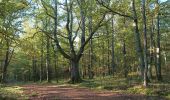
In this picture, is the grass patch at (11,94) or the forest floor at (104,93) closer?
the grass patch at (11,94)

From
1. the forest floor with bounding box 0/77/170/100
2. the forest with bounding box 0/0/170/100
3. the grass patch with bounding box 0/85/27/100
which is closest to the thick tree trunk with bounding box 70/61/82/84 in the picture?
the forest with bounding box 0/0/170/100

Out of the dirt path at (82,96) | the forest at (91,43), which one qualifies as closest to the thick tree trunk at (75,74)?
the forest at (91,43)

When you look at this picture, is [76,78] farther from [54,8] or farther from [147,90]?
[147,90]

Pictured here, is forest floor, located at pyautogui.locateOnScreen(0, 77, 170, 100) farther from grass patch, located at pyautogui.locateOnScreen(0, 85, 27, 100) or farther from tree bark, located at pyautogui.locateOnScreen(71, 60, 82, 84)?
tree bark, located at pyautogui.locateOnScreen(71, 60, 82, 84)

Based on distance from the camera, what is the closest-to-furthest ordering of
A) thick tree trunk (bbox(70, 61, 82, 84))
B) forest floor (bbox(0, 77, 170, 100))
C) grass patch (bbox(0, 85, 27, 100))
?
grass patch (bbox(0, 85, 27, 100)) < forest floor (bbox(0, 77, 170, 100)) < thick tree trunk (bbox(70, 61, 82, 84))

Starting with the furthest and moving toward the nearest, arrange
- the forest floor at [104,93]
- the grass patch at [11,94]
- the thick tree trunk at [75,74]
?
1. the thick tree trunk at [75,74]
2. the forest floor at [104,93]
3. the grass patch at [11,94]

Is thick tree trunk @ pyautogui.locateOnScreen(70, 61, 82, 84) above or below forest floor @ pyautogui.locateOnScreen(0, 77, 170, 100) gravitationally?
above

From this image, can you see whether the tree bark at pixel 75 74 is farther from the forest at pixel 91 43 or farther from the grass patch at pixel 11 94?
the grass patch at pixel 11 94

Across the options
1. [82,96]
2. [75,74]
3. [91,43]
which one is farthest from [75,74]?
[82,96]

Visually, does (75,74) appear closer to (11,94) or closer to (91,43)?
(91,43)

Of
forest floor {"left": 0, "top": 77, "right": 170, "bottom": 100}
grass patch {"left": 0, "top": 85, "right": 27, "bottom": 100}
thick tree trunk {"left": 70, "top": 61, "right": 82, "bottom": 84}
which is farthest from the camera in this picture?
thick tree trunk {"left": 70, "top": 61, "right": 82, "bottom": 84}

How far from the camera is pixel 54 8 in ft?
116

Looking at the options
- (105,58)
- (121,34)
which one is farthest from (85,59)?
(121,34)

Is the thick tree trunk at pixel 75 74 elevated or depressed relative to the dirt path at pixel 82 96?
elevated
